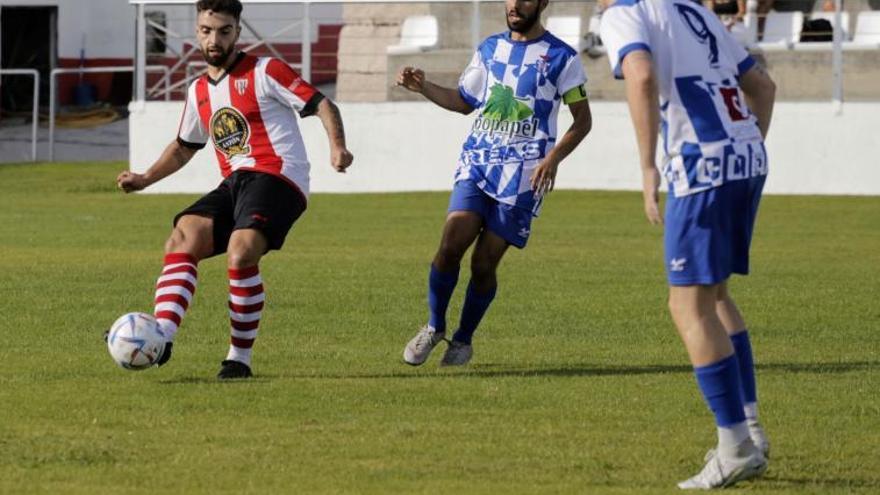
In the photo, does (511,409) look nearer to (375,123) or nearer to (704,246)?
(704,246)

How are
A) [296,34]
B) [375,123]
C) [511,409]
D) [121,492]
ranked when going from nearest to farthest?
[121,492] < [511,409] < [375,123] < [296,34]

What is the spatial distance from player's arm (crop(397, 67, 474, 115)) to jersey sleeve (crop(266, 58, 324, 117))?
1.69 feet

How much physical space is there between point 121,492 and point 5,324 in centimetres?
528

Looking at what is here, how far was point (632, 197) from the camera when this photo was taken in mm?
23969

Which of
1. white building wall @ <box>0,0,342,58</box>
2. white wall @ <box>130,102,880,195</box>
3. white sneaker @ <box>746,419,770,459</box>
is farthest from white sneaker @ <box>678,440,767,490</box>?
white building wall @ <box>0,0,342,58</box>

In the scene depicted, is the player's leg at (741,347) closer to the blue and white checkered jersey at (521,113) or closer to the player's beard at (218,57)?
the blue and white checkered jersey at (521,113)

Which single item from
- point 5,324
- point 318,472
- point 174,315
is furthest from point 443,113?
point 318,472

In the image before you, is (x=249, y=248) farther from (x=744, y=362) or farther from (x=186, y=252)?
(x=744, y=362)

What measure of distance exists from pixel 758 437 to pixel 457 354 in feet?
10.4

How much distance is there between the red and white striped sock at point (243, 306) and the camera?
31.2 feet

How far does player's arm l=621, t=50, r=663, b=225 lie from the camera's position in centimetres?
660

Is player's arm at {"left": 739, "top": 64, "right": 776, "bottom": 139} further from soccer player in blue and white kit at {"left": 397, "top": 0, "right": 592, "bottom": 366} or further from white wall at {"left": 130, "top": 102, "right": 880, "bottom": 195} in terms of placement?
white wall at {"left": 130, "top": 102, "right": 880, "bottom": 195}

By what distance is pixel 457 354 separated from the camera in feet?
33.6

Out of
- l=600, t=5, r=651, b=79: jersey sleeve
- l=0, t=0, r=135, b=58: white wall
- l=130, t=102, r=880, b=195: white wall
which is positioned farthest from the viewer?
l=0, t=0, r=135, b=58: white wall
